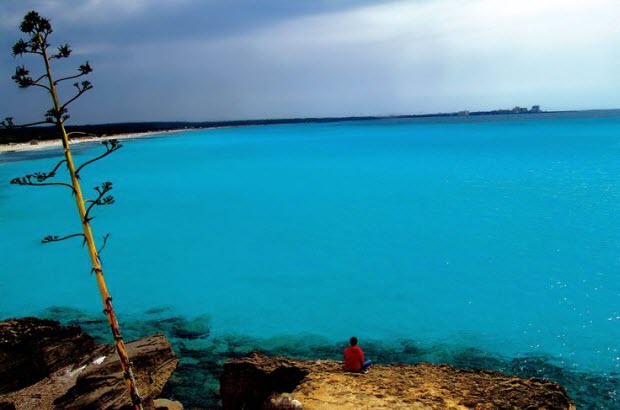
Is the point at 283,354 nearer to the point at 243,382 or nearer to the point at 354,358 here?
the point at 243,382

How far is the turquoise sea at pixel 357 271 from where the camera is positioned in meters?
19.9

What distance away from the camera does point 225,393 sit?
1408 centimetres

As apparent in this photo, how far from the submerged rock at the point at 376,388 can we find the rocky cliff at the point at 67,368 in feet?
8.58

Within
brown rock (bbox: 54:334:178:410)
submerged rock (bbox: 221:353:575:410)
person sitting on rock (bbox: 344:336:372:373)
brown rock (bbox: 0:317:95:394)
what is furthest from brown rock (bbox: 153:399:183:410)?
person sitting on rock (bbox: 344:336:372:373)

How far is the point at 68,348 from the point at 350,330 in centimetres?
1212

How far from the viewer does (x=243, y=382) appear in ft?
45.6

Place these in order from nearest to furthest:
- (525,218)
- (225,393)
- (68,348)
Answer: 1. (225,393)
2. (68,348)
3. (525,218)

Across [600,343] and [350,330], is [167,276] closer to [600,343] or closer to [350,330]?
[350,330]

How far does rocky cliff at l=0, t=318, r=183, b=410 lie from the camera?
13.2m

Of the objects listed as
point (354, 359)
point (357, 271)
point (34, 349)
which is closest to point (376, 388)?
point (354, 359)

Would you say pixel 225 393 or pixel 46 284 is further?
pixel 46 284

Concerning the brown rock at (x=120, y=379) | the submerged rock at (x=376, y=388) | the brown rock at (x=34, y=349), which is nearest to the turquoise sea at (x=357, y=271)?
the brown rock at (x=120, y=379)

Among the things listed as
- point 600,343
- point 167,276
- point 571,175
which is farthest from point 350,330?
point 571,175

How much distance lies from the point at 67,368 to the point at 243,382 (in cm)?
684
